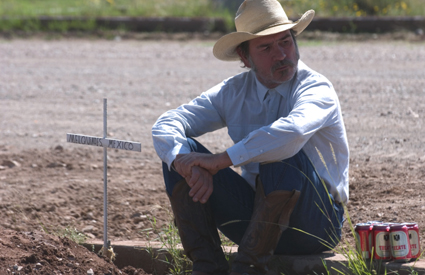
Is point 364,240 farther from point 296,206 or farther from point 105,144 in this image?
point 105,144

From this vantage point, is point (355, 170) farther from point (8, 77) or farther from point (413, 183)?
point (8, 77)

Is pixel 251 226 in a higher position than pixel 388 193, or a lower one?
higher

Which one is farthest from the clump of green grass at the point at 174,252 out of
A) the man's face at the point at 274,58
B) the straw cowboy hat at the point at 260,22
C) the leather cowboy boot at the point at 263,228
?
the straw cowboy hat at the point at 260,22

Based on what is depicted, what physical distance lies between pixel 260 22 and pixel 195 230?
1.11 m

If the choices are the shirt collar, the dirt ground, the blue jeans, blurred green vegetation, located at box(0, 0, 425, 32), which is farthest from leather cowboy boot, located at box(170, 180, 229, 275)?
blurred green vegetation, located at box(0, 0, 425, 32)

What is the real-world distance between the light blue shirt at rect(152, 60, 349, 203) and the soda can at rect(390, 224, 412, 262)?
0.31m

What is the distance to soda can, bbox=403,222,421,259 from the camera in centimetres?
279

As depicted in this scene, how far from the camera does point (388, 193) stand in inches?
155

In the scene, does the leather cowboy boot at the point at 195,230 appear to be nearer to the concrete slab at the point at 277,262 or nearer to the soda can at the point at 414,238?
the concrete slab at the point at 277,262

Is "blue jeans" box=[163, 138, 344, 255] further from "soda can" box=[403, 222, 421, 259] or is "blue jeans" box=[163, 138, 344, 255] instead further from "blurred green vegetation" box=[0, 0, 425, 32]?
"blurred green vegetation" box=[0, 0, 425, 32]

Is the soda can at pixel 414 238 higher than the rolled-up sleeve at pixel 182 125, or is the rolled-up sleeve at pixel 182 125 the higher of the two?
the rolled-up sleeve at pixel 182 125

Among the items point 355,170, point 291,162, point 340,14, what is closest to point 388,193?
point 355,170

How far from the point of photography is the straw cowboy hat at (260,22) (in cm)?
312

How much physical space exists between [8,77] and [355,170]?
18.2 ft
